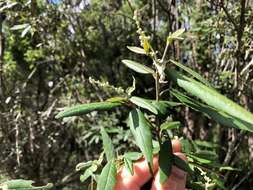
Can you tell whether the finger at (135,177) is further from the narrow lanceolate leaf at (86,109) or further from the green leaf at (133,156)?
the narrow lanceolate leaf at (86,109)

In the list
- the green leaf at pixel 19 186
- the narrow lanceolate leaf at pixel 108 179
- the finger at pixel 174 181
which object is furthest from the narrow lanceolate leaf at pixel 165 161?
the green leaf at pixel 19 186

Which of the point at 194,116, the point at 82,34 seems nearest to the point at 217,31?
the point at 194,116

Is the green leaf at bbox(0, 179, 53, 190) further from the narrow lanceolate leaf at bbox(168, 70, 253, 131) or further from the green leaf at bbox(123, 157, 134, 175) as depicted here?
the narrow lanceolate leaf at bbox(168, 70, 253, 131)

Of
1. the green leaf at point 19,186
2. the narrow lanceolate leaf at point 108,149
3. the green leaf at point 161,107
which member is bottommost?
the green leaf at point 19,186

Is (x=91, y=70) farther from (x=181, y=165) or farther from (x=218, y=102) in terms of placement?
(x=218, y=102)

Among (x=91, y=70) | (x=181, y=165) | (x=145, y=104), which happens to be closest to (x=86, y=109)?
(x=145, y=104)
